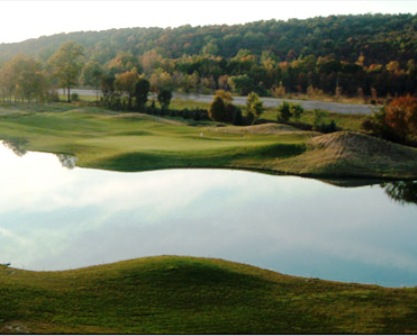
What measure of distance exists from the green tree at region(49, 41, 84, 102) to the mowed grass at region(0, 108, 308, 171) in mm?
20968

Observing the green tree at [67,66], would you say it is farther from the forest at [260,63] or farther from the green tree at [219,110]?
the green tree at [219,110]

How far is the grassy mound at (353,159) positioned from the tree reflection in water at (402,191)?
174 centimetres

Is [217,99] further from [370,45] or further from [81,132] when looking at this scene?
[370,45]

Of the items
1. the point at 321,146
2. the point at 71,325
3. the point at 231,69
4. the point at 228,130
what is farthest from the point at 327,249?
the point at 231,69

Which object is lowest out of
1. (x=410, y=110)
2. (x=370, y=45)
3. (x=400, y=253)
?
(x=400, y=253)

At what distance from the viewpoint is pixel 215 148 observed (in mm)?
47281

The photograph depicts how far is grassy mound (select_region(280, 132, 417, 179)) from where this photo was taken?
41250 mm

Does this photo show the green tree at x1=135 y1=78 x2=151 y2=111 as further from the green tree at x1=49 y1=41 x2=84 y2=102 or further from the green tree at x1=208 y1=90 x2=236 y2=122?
the green tree at x1=49 y1=41 x2=84 y2=102

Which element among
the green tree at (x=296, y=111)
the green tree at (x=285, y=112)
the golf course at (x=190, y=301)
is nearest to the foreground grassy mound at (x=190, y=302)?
the golf course at (x=190, y=301)

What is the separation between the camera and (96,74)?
296ft

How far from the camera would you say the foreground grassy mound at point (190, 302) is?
1563 cm

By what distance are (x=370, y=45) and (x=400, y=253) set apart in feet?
331

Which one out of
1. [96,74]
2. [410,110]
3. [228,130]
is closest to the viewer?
[410,110]

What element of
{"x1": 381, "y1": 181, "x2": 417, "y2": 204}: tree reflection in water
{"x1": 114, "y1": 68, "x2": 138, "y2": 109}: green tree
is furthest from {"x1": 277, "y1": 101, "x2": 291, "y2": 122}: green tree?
{"x1": 381, "y1": 181, "x2": 417, "y2": 204}: tree reflection in water
